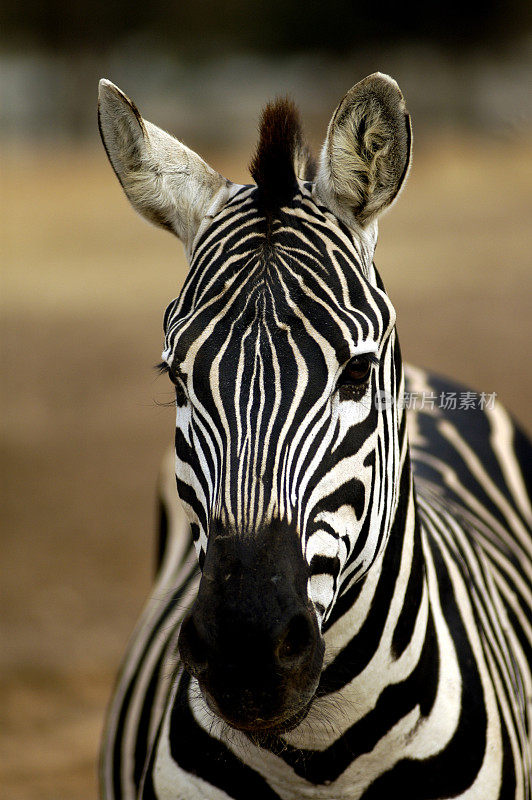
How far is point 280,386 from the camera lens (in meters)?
1.94

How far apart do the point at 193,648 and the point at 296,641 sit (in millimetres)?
211

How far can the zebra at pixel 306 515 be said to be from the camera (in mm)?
1818

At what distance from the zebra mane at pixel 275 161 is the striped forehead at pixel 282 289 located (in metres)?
0.03

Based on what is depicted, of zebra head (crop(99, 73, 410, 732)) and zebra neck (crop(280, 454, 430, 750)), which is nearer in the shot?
zebra head (crop(99, 73, 410, 732))

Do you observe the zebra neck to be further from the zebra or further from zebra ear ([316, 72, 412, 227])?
zebra ear ([316, 72, 412, 227])

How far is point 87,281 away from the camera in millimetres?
17859

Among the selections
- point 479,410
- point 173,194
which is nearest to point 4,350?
point 479,410

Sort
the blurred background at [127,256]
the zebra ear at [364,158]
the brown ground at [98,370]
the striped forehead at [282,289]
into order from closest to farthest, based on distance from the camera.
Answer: the striped forehead at [282,289], the zebra ear at [364,158], the brown ground at [98,370], the blurred background at [127,256]

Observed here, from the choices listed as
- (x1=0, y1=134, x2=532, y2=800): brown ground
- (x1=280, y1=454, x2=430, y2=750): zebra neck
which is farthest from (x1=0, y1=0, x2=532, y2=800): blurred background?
(x1=280, y1=454, x2=430, y2=750): zebra neck

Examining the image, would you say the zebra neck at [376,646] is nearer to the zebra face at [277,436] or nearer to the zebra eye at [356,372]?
the zebra face at [277,436]

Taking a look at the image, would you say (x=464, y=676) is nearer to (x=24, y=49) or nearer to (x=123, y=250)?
(x=123, y=250)

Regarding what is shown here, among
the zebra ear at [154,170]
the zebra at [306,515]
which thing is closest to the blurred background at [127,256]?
the zebra ear at [154,170]

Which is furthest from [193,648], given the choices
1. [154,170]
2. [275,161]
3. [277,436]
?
[154,170]

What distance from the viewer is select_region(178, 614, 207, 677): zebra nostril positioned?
1.79m
